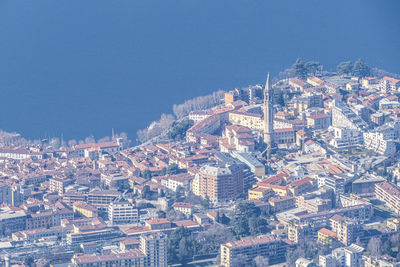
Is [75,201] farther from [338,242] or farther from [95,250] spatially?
[338,242]

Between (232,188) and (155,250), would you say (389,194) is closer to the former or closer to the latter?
(232,188)

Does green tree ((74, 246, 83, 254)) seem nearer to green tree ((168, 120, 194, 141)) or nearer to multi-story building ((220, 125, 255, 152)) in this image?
multi-story building ((220, 125, 255, 152))

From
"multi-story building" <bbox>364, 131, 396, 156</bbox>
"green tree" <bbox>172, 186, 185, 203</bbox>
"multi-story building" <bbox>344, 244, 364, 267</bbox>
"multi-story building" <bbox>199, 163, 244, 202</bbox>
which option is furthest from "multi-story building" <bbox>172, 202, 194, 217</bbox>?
"multi-story building" <bbox>364, 131, 396, 156</bbox>

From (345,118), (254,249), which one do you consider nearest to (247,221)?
(254,249)

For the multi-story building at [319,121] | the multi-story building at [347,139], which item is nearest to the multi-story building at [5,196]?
the multi-story building at [347,139]

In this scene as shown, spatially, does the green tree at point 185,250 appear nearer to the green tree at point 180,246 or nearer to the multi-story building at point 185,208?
the green tree at point 180,246
